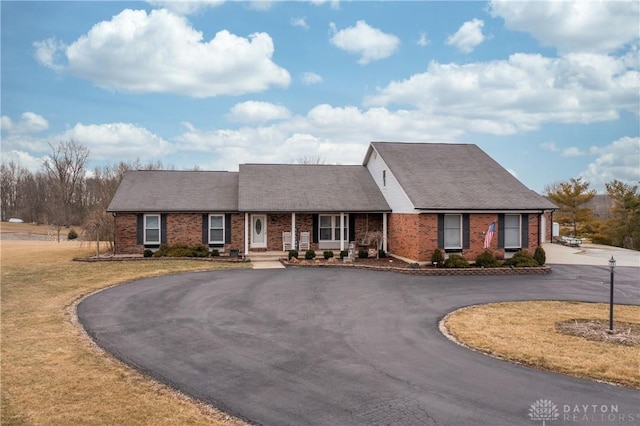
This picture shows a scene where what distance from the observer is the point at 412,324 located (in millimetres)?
10500

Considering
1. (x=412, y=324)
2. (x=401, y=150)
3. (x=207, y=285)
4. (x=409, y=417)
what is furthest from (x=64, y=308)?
(x=401, y=150)

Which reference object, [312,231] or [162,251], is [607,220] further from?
[162,251]

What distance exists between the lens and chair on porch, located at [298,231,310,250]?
23453 millimetres

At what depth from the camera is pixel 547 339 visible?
937 centimetres

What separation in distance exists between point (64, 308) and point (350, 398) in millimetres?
9060

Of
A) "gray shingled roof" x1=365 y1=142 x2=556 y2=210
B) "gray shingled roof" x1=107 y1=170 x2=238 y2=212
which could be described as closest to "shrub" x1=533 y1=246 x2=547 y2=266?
"gray shingled roof" x1=365 y1=142 x2=556 y2=210

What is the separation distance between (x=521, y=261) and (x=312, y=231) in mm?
10262

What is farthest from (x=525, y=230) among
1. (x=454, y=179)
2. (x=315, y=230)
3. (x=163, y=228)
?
(x=163, y=228)

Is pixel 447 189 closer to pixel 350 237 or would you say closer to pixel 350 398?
pixel 350 237

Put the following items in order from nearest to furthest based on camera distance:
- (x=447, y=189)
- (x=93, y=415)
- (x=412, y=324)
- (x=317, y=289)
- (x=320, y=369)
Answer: (x=93, y=415)
(x=320, y=369)
(x=412, y=324)
(x=317, y=289)
(x=447, y=189)

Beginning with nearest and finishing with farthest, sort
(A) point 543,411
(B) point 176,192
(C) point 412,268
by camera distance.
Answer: (A) point 543,411
(C) point 412,268
(B) point 176,192

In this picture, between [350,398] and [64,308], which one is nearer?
[350,398]

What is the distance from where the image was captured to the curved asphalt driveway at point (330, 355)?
605cm

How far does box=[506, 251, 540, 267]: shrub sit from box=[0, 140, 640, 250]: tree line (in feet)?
64.3
